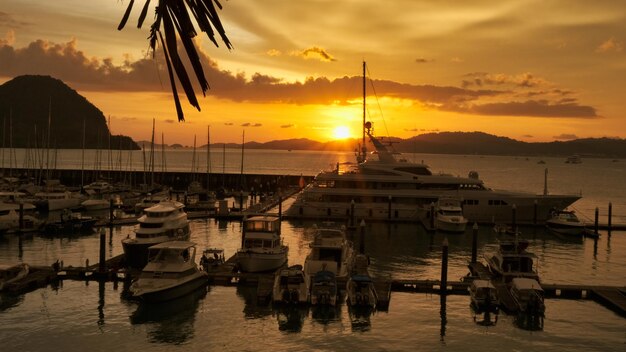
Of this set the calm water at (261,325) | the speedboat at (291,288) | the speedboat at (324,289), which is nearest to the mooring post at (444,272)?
the calm water at (261,325)

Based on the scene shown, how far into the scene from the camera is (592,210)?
3681 inches

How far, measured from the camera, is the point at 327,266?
32500mm

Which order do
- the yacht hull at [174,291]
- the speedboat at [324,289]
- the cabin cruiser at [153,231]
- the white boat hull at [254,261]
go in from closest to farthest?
the speedboat at [324,289] → the yacht hull at [174,291] → the white boat hull at [254,261] → the cabin cruiser at [153,231]

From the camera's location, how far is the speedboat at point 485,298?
29.6 m

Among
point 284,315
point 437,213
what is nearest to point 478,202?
point 437,213

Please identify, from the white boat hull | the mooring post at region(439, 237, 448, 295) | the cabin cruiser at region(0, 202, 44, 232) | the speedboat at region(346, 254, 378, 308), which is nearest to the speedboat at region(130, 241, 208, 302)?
the white boat hull

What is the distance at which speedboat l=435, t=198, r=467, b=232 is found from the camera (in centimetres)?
5312

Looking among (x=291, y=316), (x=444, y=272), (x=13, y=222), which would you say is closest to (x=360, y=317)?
(x=291, y=316)

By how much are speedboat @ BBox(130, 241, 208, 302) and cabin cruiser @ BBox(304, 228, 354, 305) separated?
20.7ft

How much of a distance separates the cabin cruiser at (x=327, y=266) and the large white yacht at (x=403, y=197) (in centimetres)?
2376

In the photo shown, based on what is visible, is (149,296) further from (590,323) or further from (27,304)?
(590,323)

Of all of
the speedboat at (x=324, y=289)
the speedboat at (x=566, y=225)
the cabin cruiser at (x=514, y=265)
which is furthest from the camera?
the speedboat at (x=566, y=225)

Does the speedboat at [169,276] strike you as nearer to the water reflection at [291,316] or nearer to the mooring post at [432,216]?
the water reflection at [291,316]

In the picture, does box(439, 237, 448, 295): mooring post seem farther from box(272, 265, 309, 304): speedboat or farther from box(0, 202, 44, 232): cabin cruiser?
box(0, 202, 44, 232): cabin cruiser
